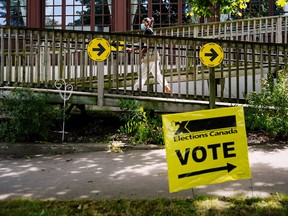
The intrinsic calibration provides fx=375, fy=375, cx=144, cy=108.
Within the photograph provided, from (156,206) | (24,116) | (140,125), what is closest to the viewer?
(156,206)

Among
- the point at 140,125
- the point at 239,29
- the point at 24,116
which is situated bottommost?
the point at 140,125

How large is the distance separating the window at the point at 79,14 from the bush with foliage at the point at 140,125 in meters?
7.67

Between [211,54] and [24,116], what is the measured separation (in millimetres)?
3683

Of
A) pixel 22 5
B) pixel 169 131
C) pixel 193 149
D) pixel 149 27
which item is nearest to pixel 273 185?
pixel 193 149

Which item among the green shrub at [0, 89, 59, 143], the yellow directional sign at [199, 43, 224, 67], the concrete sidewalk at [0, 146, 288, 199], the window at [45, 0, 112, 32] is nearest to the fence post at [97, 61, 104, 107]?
the green shrub at [0, 89, 59, 143]

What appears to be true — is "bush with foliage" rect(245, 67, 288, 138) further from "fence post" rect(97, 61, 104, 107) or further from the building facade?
the building facade

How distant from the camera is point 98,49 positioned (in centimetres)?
743

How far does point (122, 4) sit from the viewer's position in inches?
549

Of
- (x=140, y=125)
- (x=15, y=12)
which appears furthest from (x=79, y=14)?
(x=140, y=125)

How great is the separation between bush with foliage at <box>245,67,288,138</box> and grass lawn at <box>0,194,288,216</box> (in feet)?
9.34

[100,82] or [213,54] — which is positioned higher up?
[213,54]

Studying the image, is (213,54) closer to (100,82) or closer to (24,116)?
(100,82)

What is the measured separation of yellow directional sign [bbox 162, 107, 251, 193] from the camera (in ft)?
13.2

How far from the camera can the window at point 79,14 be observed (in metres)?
14.5
